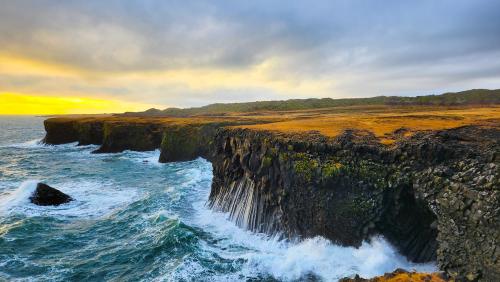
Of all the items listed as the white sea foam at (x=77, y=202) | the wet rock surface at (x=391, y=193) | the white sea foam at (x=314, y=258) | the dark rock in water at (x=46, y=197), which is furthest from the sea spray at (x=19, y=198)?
the white sea foam at (x=314, y=258)

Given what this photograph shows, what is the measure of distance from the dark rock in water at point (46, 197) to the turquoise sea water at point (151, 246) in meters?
0.65

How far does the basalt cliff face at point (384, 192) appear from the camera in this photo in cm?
1384

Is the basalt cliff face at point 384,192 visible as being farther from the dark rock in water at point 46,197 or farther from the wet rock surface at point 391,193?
the dark rock in water at point 46,197

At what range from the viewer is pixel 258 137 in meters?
26.0

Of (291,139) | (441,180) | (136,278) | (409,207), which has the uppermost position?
(291,139)

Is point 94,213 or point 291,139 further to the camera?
point 94,213

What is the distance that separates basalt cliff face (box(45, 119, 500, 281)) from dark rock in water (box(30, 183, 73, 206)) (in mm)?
13951

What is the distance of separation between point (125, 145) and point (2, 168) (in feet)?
66.3

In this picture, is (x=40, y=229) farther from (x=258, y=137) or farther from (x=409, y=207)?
(x=409, y=207)

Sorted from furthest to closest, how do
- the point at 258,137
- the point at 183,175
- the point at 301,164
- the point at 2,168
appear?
the point at 2,168
the point at 183,175
the point at 258,137
the point at 301,164

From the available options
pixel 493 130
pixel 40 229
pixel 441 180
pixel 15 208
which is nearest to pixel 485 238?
pixel 441 180

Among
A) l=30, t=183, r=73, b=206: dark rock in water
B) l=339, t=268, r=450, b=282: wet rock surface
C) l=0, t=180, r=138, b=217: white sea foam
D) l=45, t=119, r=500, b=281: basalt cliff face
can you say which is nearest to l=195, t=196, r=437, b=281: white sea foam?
l=45, t=119, r=500, b=281: basalt cliff face

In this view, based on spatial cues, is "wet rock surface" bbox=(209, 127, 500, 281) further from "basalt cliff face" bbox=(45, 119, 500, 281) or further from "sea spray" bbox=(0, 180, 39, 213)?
"sea spray" bbox=(0, 180, 39, 213)

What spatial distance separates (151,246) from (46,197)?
14.9m
